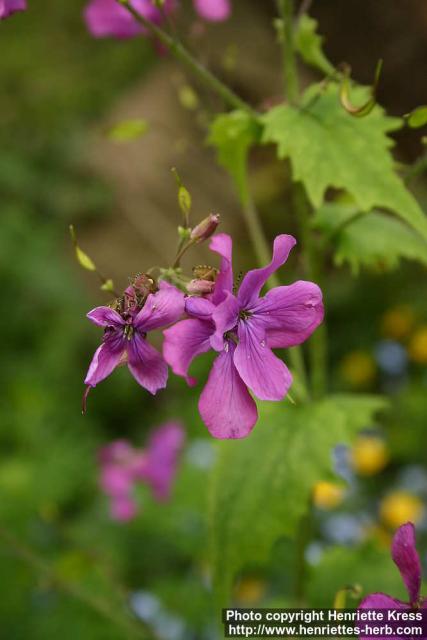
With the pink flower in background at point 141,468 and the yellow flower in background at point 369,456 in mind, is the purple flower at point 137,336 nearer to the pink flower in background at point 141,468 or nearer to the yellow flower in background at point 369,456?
the pink flower in background at point 141,468

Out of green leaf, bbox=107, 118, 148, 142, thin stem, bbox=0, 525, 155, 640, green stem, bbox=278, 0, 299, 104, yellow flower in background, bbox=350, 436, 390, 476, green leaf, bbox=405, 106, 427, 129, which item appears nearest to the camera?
green leaf, bbox=405, 106, 427, 129

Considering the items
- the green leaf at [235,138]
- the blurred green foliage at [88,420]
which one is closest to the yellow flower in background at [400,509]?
the blurred green foliage at [88,420]

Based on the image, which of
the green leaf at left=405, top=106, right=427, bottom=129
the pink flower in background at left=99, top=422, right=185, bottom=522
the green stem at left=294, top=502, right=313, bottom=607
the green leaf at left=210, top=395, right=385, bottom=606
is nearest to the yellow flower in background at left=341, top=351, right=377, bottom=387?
the pink flower in background at left=99, top=422, right=185, bottom=522

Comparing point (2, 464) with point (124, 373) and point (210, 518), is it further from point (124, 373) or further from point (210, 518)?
point (210, 518)

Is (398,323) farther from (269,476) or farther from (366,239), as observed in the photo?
(269,476)

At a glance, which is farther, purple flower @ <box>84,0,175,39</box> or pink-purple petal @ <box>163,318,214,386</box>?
purple flower @ <box>84,0,175,39</box>

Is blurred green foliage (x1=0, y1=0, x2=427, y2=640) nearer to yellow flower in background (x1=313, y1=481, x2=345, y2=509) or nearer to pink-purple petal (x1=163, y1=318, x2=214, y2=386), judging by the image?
yellow flower in background (x1=313, y1=481, x2=345, y2=509)

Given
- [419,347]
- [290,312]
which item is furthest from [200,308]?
[419,347]
